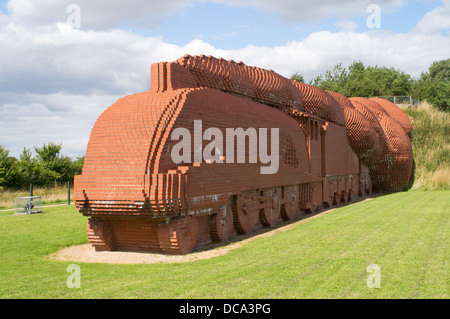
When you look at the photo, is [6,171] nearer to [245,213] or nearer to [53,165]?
[53,165]

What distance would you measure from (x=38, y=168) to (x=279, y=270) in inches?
967

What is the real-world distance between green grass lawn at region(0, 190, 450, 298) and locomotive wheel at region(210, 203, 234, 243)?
2.51 feet

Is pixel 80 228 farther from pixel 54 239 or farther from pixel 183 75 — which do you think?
pixel 183 75

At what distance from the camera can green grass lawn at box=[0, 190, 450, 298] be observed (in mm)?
5109

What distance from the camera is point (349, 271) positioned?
232 inches

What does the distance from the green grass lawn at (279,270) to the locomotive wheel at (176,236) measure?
79 cm

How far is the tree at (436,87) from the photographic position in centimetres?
3622

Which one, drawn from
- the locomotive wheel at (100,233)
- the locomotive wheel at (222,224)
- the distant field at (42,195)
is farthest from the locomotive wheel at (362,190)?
the distant field at (42,195)

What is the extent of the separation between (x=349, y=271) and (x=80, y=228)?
8.48 metres

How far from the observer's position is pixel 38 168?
27.0 meters

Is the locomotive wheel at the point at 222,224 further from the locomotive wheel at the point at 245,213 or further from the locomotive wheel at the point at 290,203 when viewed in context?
the locomotive wheel at the point at 290,203

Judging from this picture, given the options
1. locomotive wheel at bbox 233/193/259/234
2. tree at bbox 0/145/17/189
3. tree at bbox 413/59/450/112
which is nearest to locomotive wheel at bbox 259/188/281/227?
locomotive wheel at bbox 233/193/259/234

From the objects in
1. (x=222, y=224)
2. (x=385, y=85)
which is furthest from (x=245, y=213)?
(x=385, y=85)
